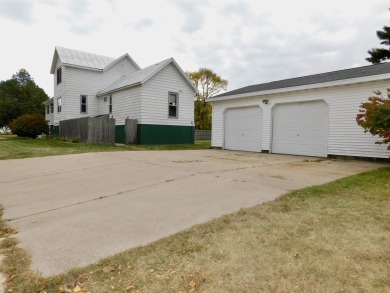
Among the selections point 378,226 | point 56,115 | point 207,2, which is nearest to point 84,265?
point 378,226

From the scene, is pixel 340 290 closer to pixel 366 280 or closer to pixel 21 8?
pixel 366 280

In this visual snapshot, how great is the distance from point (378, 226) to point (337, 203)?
3.40ft

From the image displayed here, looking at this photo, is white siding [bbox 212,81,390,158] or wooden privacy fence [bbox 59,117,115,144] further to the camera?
wooden privacy fence [bbox 59,117,115,144]

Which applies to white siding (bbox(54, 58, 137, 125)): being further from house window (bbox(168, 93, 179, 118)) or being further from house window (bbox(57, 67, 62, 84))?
house window (bbox(168, 93, 179, 118))

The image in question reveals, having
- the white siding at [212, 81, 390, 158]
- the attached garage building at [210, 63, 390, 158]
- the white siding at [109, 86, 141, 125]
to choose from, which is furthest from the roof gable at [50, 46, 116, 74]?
the white siding at [212, 81, 390, 158]

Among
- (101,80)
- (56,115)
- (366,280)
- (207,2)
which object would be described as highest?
(207,2)

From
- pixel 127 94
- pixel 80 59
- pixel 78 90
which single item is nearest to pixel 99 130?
pixel 127 94

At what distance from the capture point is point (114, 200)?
519cm

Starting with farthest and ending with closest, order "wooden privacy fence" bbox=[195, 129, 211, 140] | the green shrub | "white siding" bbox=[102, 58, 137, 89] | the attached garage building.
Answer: "wooden privacy fence" bbox=[195, 129, 211, 140] → the green shrub → "white siding" bbox=[102, 58, 137, 89] → the attached garage building

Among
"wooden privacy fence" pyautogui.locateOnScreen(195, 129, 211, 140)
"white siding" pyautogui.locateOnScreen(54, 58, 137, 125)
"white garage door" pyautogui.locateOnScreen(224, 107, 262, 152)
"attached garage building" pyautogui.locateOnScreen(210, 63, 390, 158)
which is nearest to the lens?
"attached garage building" pyautogui.locateOnScreen(210, 63, 390, 158)

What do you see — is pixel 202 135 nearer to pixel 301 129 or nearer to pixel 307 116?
pixel 301 129

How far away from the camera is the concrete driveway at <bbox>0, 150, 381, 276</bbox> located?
3.36 meters

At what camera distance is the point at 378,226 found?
11.2 feet

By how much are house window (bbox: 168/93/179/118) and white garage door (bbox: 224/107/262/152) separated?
4457 millimetres
